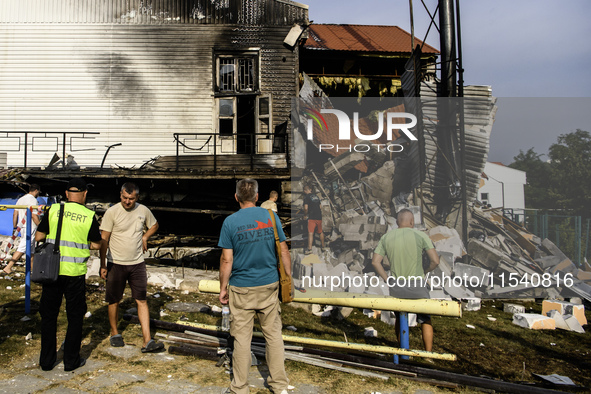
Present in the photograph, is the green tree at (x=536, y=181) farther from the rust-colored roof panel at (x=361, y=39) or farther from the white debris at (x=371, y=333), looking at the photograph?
the rust-colored roof panel at (x=361, y=39)

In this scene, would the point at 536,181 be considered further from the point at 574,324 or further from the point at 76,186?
the point at 76,186

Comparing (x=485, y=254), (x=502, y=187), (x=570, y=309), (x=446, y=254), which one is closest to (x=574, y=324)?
(x=570, y=309)

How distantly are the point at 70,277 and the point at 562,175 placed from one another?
9.72 m

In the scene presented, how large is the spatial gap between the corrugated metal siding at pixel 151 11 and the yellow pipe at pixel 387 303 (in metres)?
11.4

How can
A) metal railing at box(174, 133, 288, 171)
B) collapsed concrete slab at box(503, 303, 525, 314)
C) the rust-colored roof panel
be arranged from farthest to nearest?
the rust-colored roof panel → metal railing at box(174, 133, 288, 171) → collapsed concrete slab at box(503, 303, 525, 314)

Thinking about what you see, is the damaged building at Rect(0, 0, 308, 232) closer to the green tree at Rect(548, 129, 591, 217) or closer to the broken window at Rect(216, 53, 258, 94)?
the broken window at Rect(216, 53, 258, 94)

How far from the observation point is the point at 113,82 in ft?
45.2

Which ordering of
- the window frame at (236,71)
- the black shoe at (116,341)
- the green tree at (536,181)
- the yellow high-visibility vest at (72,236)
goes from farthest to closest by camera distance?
the window frame at (236,71)
the green tree at (536,181)
the black shoe at (116,341)
the yellow high-visibility vest at (72,236)

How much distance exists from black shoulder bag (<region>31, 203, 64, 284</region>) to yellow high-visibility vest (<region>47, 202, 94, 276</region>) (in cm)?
7

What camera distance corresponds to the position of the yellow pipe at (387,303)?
167 inches

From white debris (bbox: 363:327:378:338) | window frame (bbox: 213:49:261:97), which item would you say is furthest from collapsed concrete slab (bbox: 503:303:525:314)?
window frame (bbox: 213:49:261:97)

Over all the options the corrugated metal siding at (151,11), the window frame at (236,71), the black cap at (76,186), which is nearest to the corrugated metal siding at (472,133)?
the window frame at (236,71)

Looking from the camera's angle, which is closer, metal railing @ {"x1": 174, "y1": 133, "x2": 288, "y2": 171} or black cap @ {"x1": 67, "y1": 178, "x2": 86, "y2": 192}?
black cap @ {"x1": 67, "y1": 178, "x2": 86, "y2": 192}

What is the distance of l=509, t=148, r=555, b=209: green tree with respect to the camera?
8734 millimetres
